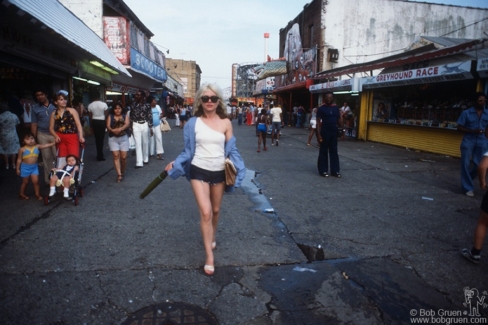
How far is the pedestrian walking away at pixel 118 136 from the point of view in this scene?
7.25 meters

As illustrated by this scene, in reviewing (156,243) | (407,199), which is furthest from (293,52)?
(156,243)

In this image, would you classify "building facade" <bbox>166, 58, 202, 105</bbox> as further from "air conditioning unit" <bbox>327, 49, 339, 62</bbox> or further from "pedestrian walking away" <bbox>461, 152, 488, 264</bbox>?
A: "pedestrian walking away" <bbox>461, 152, 488, 264</bbox>

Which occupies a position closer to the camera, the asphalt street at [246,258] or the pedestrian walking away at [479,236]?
the asphalt street at [246,258]

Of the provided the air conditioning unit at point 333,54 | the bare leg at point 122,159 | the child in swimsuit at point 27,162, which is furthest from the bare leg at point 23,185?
the air conditioning unit at point 333,54

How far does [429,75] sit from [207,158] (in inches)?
417

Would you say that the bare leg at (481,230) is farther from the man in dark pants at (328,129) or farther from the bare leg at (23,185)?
the bare leg at (23,185)

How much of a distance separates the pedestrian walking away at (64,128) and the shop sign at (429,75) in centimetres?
1054

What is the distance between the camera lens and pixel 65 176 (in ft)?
18.2

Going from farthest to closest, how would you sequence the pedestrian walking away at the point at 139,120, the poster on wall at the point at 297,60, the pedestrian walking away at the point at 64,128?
the poster on wall at the point at 297,60
the pedestrian walking away at the point at 139,120
the pedestrian walking away at the point at 64,128

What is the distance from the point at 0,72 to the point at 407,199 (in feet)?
37.7

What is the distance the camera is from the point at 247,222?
16.0 feet

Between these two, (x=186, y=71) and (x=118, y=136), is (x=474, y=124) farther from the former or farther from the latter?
(x=186, y=71)

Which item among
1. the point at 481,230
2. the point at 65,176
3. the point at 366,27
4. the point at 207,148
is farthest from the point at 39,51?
the point at 366,27

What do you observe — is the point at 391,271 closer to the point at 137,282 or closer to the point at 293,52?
the point at 137,282
